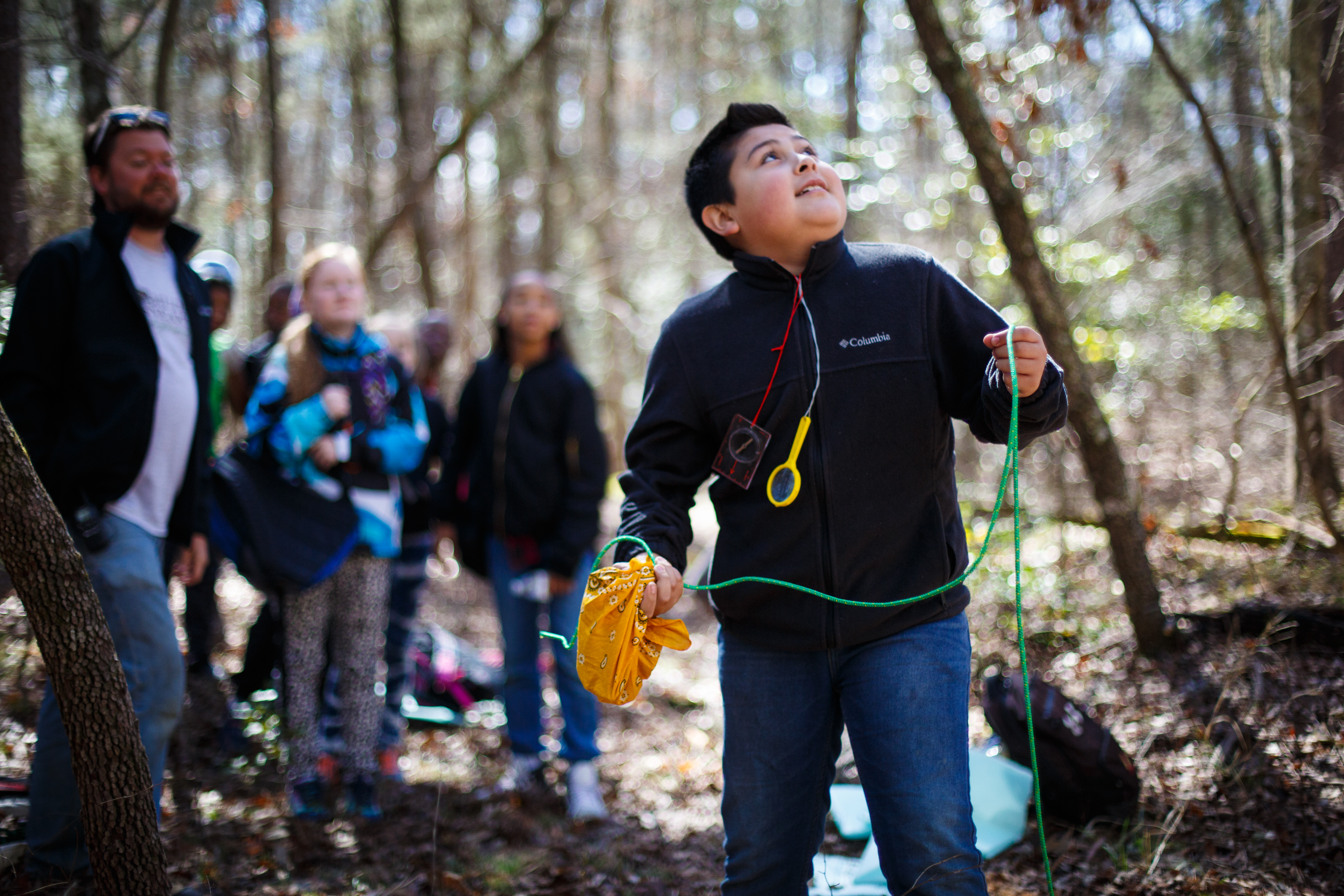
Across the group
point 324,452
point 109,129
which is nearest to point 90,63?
point 109,129

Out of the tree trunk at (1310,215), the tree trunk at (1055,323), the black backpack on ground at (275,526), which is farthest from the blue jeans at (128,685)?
the tree trunk at (1310,215)

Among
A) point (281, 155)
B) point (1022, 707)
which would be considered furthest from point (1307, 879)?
point (281, 155)

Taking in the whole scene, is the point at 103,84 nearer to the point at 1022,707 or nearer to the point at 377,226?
the point at 1022,707

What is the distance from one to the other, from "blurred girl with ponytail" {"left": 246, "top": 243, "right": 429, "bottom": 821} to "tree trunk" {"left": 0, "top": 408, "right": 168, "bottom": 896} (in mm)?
1494

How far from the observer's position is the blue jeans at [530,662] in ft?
13.8

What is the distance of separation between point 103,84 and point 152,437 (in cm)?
299

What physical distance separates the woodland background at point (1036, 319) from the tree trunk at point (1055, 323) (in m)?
0.09

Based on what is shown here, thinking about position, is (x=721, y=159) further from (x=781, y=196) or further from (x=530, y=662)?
(x=530, y=662)

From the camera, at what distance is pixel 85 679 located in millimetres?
2227

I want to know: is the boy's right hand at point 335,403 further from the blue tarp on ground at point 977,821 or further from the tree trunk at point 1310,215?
the tree trunk at point 1310,215

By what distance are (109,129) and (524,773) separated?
3.11 meters

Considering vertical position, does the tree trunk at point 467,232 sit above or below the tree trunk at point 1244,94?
above

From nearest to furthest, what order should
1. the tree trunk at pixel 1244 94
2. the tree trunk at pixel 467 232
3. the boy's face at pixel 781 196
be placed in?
the boy's face at pixel 781 196 < the tree trunk at pixel 1244 94 < the tree trunk at pixel 467 232

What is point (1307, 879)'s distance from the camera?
2803 millimetres
